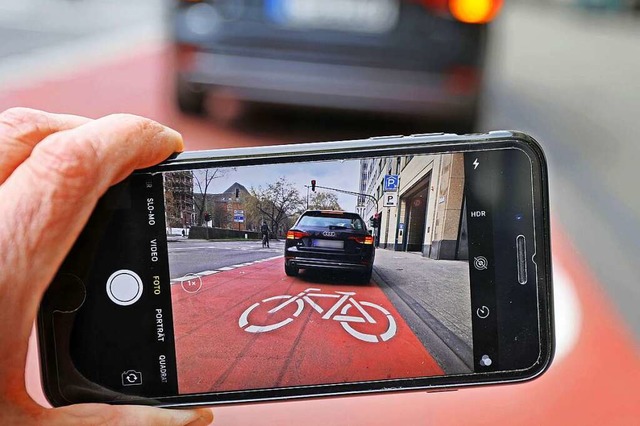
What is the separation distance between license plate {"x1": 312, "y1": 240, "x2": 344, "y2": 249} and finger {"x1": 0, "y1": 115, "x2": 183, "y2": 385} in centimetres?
56

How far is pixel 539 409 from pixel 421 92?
1.82m

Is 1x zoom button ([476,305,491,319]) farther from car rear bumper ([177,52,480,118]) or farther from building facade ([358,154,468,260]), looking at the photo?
car rear bumper ([177,52,480,118])

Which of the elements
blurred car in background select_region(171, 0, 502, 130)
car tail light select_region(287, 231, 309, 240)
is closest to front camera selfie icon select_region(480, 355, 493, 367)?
car tail light select_region(287, 231, 309, 240)

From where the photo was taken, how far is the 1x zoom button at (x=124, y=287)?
134 centimetres

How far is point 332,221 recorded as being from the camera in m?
1.45

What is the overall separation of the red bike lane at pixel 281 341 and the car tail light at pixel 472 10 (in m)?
1.87

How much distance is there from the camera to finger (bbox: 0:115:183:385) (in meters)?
1.05

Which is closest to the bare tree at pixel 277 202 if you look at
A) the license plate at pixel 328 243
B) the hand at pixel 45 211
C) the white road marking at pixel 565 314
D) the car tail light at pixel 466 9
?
the license plate at pixel 328 243

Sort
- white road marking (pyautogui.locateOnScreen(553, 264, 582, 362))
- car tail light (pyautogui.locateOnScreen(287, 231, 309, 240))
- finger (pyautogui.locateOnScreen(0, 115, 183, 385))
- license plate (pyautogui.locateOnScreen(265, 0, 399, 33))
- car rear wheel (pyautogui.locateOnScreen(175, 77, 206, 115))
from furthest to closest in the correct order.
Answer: car rear wheel (pyautogui.locateOnScreen(175, 77, 206, 115)) < license plate (pyautogui.locateOnScreen(265, 0, 399, 33)) < white road marking (pyautogui.locateOnScreen(553, 264, 582, 362)) < car tail light (pyautogui.locateOnScreen(287, 231, 309, 240)) < finger (pyautogui.locateOnScreen(0, 115, 183, 385))

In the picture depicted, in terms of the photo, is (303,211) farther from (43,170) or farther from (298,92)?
(298,92)

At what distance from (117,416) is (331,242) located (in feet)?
2.35

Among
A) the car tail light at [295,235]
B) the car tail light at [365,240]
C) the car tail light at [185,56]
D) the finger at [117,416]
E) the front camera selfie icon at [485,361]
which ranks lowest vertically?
the finger at [117,416]

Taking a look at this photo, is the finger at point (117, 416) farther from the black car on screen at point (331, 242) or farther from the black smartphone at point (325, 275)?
the black car on screen at point (331, 242)

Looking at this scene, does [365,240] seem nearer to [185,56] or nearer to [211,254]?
[211,254]
